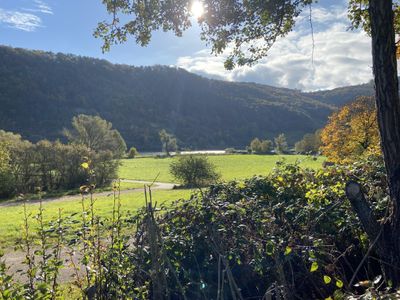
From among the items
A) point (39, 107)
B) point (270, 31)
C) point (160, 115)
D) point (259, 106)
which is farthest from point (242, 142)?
point (270, 31)

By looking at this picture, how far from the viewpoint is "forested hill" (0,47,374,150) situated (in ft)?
401

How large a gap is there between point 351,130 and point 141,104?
431 ft

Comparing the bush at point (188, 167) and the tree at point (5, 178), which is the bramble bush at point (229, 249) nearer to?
the bush at point (188, 167)

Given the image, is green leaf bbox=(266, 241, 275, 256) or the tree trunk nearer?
green leaf bbox=(266, 241, 275, 256)

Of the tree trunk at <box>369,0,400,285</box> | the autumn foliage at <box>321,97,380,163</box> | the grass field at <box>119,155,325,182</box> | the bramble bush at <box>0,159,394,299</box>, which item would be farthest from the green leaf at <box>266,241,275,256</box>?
the autumn foliage at <box>321,97,380,163</box>

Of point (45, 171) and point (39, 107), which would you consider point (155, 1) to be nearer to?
point (45, 171)

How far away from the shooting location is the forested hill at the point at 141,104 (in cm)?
12212

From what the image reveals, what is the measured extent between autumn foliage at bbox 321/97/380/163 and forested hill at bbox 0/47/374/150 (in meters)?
100

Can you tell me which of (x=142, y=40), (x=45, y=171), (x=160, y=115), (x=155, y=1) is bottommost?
(x=45, y=171)

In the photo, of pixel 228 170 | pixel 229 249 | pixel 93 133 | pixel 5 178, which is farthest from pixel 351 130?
pixel 93 133

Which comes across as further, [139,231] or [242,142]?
[242,142]

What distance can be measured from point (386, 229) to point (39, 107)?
439 feet

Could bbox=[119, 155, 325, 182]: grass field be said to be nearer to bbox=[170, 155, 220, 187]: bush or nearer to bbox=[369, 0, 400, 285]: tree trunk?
bbox=[170, 155, 220, 187]: bush

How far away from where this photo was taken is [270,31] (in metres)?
5.91
